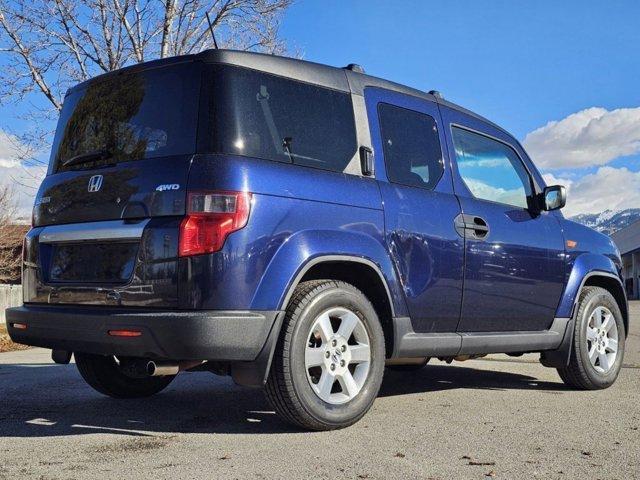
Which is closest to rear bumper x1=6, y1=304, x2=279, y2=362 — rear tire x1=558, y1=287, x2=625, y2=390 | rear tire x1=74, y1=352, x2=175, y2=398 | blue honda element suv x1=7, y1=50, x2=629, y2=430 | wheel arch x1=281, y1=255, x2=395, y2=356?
blue honda element suv x1=7, y1=50, x2=629, y2=430

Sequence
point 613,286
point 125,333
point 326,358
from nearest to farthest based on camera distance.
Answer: point 125,333 → point 326,358 → point 613,286

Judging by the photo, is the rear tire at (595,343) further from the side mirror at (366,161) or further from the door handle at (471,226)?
the side mirror at (366,161)

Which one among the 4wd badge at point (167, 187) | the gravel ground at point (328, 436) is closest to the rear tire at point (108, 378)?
the gravel ground at point (328, 436)

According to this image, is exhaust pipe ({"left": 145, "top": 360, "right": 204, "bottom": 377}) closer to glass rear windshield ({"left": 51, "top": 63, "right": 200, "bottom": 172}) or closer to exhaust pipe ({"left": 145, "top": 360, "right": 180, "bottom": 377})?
exhaust pipe ({"left": 145, "top": 360, "right": 180, "bottom": 377})

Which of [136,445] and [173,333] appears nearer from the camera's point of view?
[173,333]

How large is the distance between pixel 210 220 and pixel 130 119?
1.00 meters

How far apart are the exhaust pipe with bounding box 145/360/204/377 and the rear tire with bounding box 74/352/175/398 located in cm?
138

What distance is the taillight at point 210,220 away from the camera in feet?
12.2

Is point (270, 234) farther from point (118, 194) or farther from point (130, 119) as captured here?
point (130, 119)

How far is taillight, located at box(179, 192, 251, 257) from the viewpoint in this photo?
372 centimetres

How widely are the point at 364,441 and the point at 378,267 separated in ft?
3.38

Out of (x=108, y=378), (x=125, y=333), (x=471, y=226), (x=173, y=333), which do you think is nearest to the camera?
(x=173, y=333)

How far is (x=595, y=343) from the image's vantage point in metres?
6.21

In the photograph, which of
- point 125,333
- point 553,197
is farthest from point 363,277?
point 553,197
